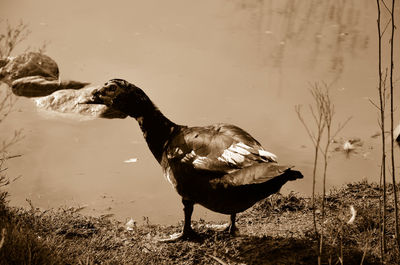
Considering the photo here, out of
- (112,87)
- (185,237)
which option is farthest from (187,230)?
(112,87)

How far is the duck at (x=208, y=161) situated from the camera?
3.08 meters

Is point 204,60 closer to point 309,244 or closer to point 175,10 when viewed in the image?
point 175,10

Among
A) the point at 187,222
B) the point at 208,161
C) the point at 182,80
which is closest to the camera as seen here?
the point at 208,161

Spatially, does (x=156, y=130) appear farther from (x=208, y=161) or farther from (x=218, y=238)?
(x=218, y=238)

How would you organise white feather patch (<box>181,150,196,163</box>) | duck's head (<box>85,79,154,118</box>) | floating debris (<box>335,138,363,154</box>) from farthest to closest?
floating debris (<box>335,138,363,154</box>), duck's head (<box>85,79,154,118</box>), white feather patch (<box>181,150,196,163</box>)

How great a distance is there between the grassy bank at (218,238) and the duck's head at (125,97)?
106cm

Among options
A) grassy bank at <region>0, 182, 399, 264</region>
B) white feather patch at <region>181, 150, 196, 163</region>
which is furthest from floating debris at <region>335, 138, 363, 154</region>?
white feather patch at <region>181, 150, 196, 163</region>

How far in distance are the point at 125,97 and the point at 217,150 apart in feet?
3.46

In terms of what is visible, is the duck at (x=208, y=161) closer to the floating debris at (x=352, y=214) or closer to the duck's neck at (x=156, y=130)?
the duck's neck at (x=156, y=130)

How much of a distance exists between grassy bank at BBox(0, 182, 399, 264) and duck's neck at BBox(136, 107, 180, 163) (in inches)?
29.1

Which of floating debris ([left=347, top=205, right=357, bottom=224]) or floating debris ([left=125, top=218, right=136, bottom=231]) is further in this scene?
floating debris ([left=125, top=218, right=136, bottom=231])

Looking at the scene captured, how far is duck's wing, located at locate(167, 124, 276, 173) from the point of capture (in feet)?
10.9

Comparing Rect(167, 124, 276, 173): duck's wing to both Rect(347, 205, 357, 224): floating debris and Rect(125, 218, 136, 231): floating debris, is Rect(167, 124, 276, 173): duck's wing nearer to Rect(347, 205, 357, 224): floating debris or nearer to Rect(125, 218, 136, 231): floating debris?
Answer: Rect(125, 218, 136, 231): floating debris

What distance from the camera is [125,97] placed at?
4062mm
